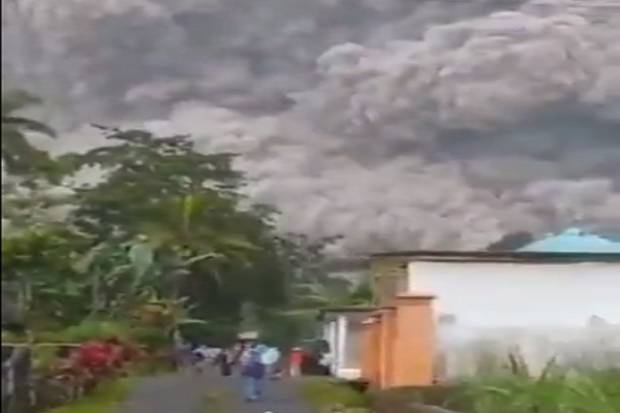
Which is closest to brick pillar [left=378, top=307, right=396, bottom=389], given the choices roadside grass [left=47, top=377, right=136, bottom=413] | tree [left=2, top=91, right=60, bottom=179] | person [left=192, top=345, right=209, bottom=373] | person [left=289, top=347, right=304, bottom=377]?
person [left=289, top=347, right=304, bottom=377]

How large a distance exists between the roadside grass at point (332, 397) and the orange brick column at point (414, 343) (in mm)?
143

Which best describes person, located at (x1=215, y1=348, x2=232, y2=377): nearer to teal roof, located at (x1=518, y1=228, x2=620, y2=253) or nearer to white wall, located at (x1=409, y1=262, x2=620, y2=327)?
white wall, located at (x1=409, y1=262, x2=620, y2=327)

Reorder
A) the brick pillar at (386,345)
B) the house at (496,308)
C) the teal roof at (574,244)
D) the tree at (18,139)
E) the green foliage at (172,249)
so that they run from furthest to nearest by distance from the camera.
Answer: the teal roof at (574,244) < the house at (496,308) < the brick pillar at (386,345) < the green foliage at (172,249) < the tree at (18,139)

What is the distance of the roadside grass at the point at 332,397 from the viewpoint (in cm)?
348

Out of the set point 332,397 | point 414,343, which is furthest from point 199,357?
point 414,343

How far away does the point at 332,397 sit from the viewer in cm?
352

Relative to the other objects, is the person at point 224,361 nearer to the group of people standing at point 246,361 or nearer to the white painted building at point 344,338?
the group of people standing at point 246,361

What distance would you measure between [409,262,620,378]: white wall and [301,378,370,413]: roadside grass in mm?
369

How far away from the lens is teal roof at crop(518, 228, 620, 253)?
12.9 ft

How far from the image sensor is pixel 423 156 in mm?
4082

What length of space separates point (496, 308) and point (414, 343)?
30 cm

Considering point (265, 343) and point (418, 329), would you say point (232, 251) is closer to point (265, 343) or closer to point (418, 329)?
point (265, 343)

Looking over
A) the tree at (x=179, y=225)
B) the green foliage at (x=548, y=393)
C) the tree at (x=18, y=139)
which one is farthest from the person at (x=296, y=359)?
the tree at (x=18, y=139)

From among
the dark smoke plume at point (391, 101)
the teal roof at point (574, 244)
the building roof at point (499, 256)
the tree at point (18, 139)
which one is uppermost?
the dark smoke plume at point (391, 101)
